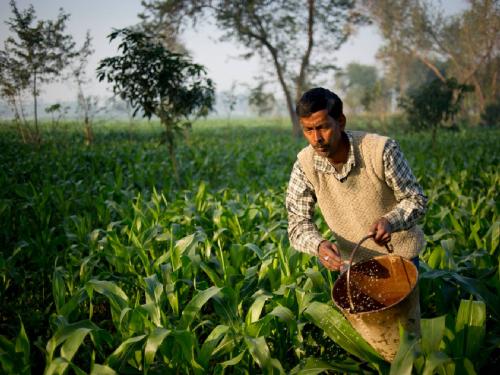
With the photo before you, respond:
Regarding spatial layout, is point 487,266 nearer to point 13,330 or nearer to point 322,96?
point 322,96

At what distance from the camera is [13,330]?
2770 mm

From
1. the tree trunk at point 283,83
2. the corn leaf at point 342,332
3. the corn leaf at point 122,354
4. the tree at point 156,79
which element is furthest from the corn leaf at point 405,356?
the tree trunk at point 283,83

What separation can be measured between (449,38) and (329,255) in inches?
1373

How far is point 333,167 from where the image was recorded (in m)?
1.98

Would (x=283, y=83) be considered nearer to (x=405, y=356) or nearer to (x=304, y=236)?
(x=304, y=236)

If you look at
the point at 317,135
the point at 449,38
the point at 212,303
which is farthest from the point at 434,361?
the point at 449,38

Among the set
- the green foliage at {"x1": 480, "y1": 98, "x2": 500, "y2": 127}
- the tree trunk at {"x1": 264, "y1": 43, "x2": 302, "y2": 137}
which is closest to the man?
the tree trunk at {"x1": 264, "y1": 43, "x2": 302, "y2": 137}

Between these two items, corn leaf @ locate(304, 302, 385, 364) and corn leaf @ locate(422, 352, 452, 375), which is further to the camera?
corn leaf @ locate(304, 302, 385, 364)

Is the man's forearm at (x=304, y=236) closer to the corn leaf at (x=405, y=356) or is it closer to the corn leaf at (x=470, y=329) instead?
the corn leaf at (x=405, y=356)

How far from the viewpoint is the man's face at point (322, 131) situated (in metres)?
1.79

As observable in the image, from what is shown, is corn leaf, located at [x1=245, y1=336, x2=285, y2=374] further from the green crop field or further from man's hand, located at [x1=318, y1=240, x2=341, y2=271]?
man's hand, located at [x1=318, y1=240, x2=341, y2=271]

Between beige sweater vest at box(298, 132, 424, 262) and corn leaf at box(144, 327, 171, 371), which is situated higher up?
beige sweater vest at box(298, 132, 424, 262)

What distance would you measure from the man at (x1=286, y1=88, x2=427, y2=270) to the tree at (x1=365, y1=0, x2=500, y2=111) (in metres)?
28.3

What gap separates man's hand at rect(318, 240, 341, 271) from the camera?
6.03 feet
